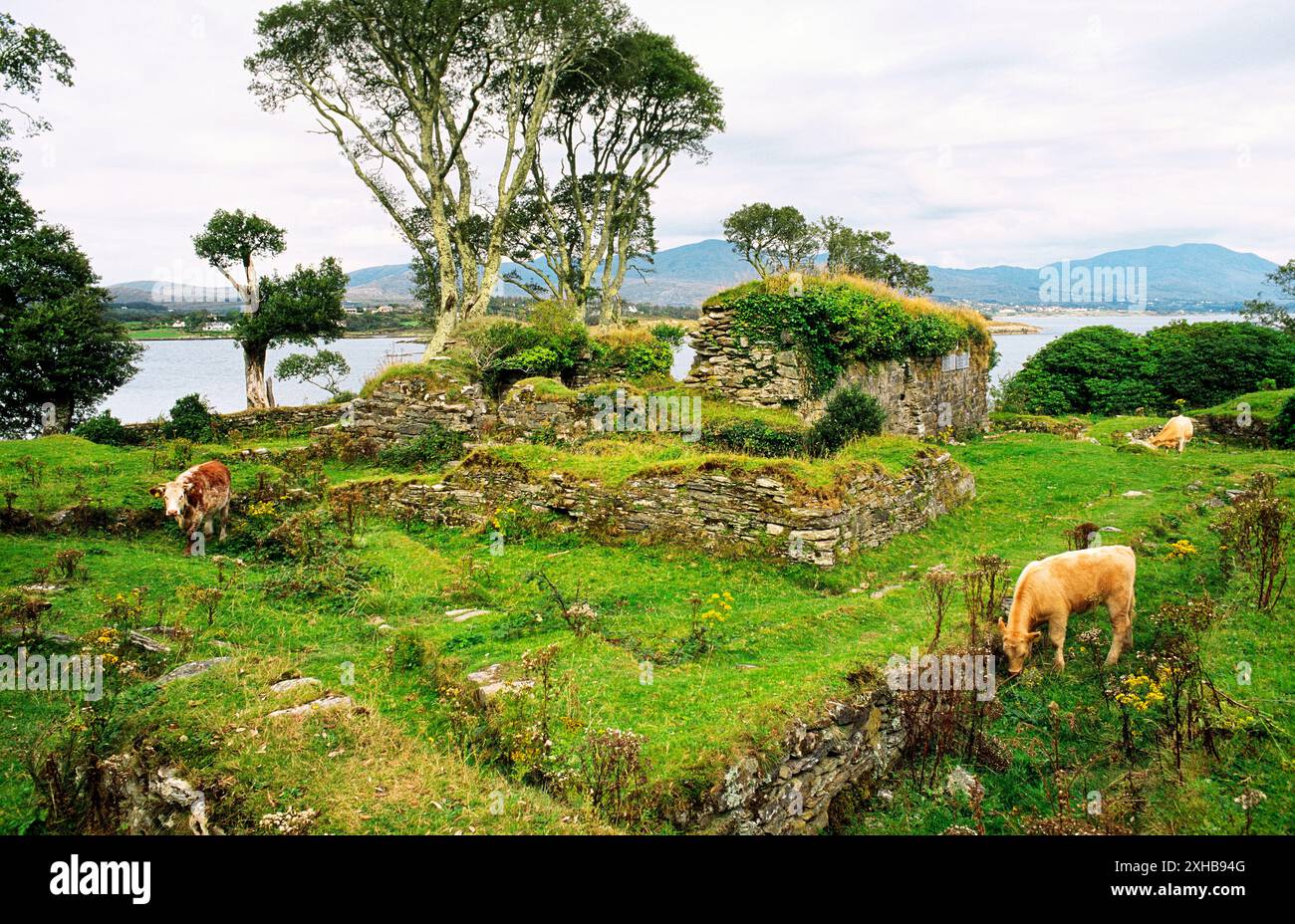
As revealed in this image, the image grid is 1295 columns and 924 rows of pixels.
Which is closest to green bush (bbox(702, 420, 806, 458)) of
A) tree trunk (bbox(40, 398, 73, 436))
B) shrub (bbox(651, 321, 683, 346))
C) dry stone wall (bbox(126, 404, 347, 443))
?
shrub (bbox(651, 321, 683, 346))

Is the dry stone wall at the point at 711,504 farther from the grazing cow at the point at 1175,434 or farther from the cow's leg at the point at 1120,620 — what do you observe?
the grazing cow at the point at 1175,434

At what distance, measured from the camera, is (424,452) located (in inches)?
747

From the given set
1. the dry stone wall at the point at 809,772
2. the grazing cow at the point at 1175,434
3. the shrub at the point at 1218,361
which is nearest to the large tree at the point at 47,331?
the dry stone wall at the point at 809,772

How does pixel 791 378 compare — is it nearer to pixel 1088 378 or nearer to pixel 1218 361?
pixel 1088 378

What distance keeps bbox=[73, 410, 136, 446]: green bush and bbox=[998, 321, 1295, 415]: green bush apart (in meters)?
35.1

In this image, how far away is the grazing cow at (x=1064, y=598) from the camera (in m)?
7.58

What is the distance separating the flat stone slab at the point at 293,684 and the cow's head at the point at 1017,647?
7357 millimetres

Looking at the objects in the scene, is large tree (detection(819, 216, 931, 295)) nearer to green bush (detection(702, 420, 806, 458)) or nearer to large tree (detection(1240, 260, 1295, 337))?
large tree (detection(1240, 260, 1295, 337))

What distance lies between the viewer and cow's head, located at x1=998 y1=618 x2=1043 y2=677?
7520 mm

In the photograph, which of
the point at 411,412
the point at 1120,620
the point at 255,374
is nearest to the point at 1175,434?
the point at 1120,620

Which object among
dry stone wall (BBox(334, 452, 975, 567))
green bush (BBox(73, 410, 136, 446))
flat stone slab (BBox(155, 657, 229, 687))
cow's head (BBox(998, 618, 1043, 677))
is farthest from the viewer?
green bush (BBox(73, 410, 136, 446))

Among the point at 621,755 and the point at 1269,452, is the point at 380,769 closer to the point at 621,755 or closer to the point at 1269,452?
the point at 621,755

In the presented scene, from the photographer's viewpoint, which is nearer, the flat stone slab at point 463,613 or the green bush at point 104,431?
the flat stone slab at point 463,613

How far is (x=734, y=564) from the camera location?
36.6 feet
